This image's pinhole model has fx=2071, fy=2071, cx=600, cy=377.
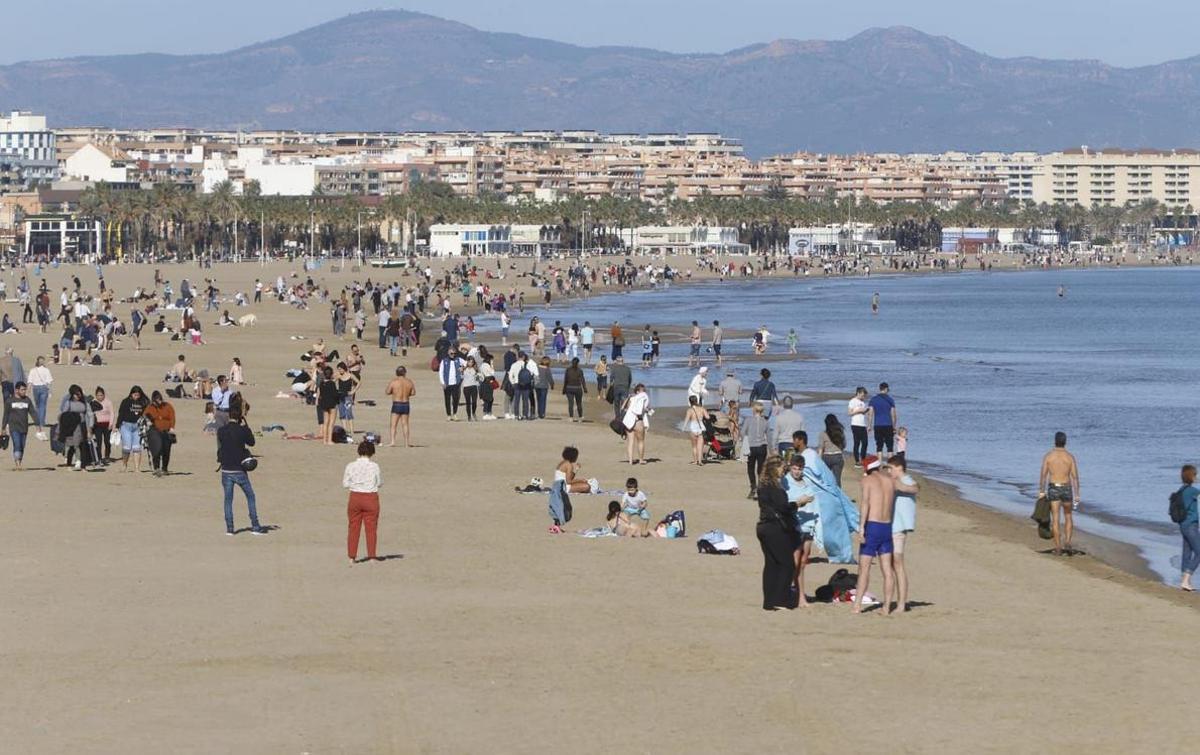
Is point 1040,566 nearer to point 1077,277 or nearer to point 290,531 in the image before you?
point 290,531

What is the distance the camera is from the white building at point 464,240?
17100 centimetres

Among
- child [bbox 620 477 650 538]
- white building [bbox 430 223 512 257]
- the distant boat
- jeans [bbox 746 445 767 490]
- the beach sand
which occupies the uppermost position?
white building [bbox 430 223 512 257]

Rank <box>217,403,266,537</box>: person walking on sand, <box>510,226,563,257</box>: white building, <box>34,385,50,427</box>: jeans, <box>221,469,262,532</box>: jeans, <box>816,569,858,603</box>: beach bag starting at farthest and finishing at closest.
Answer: <box>510,226,563,257</box>: white building → <box>34,385,50,427</box>: jeans → <box>221,469,262,532</box>: jeans → <box>217,403,266,537</box>: person walking on sand → <box>816,569,858,603</box>: beach bag

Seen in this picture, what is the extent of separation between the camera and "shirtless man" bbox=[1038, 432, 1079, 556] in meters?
19.7

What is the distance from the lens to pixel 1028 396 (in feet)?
146

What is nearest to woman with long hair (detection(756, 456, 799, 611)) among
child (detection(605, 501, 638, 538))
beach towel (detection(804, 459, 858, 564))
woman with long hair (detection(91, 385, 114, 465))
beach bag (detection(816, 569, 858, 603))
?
beach bag (detection(816, 569, 858, 603))

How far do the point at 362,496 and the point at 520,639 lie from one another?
11.6ft

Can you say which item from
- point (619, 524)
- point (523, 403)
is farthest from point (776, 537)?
point (523, 403)

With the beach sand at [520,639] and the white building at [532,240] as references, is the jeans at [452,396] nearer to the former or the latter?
the beach sand at [520,639]

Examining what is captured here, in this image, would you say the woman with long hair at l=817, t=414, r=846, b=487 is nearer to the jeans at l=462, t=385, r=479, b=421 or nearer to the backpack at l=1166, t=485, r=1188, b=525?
the backpack at l=1166, t=485, r=1188, b=525

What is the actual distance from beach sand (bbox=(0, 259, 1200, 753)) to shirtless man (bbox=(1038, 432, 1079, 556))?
410 millimetres

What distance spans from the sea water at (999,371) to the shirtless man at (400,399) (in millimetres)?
7289

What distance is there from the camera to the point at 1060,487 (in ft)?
65.2

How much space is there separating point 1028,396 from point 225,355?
1881 cm
